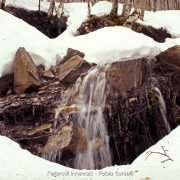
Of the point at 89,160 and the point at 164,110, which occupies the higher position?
the point at 164,110

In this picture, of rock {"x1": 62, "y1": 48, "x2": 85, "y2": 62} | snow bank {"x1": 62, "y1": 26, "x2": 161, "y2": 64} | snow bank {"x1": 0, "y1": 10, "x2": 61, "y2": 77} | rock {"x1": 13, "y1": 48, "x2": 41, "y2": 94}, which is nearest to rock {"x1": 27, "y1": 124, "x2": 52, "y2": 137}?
rock {"x1": 13, "y1": 48, "x2": 41, "y2": 94}

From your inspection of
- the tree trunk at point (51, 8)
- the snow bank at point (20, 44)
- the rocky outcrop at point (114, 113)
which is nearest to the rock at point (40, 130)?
the rocky outcrop at point (114, 113)

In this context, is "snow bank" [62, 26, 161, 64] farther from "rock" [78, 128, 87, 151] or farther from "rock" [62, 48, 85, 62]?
"rock" [78, 128, 87, 151]

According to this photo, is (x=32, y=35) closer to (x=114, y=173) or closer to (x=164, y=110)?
(x=164, y=110)

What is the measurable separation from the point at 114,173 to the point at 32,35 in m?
5.86

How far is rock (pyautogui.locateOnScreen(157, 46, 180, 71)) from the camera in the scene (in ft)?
30.4

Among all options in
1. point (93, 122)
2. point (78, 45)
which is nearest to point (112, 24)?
point (78, 45)

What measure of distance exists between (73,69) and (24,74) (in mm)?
1096

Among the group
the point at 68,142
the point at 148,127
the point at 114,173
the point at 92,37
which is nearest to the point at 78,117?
the point at 68,142

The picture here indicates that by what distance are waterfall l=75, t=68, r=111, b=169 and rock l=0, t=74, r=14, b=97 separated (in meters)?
1.61

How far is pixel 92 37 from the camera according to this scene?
11.0m

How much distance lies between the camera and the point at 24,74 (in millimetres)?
9016

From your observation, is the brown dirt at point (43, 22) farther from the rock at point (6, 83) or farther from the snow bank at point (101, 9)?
the rock at point (6, 83)

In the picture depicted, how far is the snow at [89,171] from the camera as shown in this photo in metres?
5.70
